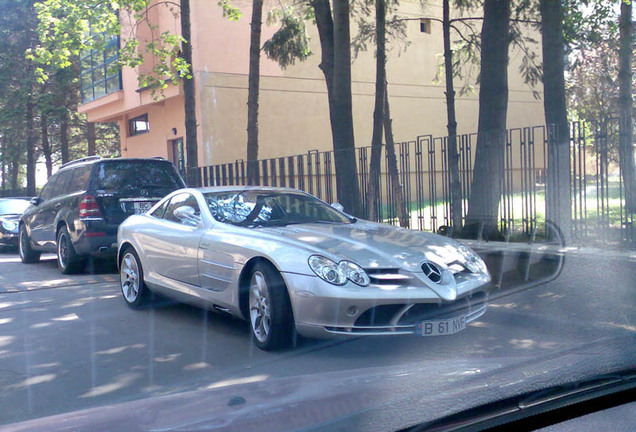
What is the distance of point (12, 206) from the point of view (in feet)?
53.1

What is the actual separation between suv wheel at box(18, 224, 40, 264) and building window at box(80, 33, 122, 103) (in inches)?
490

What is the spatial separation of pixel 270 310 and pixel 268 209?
182cm

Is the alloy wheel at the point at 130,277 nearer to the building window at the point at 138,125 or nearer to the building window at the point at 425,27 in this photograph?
the building window at the point at 138,125

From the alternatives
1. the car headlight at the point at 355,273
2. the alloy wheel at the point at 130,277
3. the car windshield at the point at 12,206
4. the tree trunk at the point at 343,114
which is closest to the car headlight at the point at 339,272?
the car headlight at the point at 355,273

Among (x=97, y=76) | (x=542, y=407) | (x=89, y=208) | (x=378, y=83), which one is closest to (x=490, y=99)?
(x=378, y=83)

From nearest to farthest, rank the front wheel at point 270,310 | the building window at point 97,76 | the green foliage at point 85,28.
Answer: the front wheel at point 270,310 → the green foliage at point 85,28 → the building window at point 97,76

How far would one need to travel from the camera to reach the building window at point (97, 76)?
24844mm

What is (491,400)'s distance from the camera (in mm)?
2393

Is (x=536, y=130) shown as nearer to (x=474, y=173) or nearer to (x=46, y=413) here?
(x=474, y=173)

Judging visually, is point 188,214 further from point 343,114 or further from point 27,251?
point 27,251

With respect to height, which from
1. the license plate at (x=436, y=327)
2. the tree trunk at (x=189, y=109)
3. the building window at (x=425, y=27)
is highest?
the building window at (x=425, y=27)

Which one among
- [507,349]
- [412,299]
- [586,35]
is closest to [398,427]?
[412,299]

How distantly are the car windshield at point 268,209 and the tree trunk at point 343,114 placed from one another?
13.3 ft

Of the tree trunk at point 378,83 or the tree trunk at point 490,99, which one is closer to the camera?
the tree trunk at point 490,99
